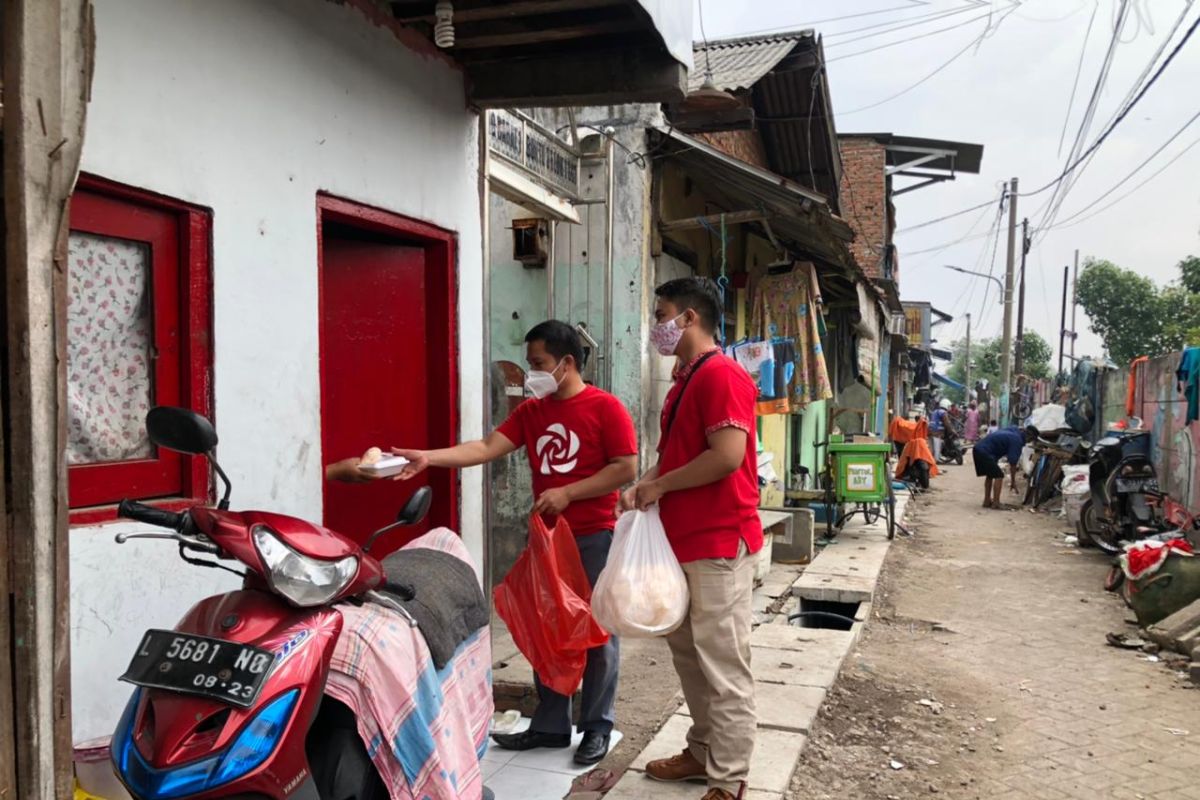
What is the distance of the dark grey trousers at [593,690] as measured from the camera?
3.74 m

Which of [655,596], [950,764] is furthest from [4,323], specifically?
[950,764]

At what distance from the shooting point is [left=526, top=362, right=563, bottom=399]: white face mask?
3.67 m

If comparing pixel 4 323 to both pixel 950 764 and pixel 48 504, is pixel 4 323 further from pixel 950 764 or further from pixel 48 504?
pixel 950 764

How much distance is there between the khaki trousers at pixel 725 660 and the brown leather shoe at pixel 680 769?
0.92 ft

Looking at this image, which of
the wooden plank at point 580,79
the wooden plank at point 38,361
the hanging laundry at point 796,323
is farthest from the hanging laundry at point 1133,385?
the wooden plank at point 38,361

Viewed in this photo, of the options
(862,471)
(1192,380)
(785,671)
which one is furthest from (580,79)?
(1192,380)

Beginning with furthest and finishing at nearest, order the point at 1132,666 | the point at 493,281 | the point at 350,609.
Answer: the point at 493,281 < the point at 1132,666 < the point at 350,609

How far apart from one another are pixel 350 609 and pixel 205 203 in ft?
4.86

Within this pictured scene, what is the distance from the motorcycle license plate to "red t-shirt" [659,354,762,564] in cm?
162

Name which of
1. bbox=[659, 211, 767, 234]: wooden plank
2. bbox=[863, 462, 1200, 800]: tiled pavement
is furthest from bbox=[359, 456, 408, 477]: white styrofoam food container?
bbox=[659, 211, 767, 234]: wooden plank

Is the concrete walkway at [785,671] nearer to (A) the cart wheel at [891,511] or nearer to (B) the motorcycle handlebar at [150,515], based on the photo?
(A) the cart wheel at [891,511]

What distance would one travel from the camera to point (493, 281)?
7.34 metres

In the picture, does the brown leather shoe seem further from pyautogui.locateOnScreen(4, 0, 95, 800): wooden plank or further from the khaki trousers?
pyautogui.locateOnScreen(4, 0, 95, 800): wooden plank

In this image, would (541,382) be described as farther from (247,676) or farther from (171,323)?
(247,676)
